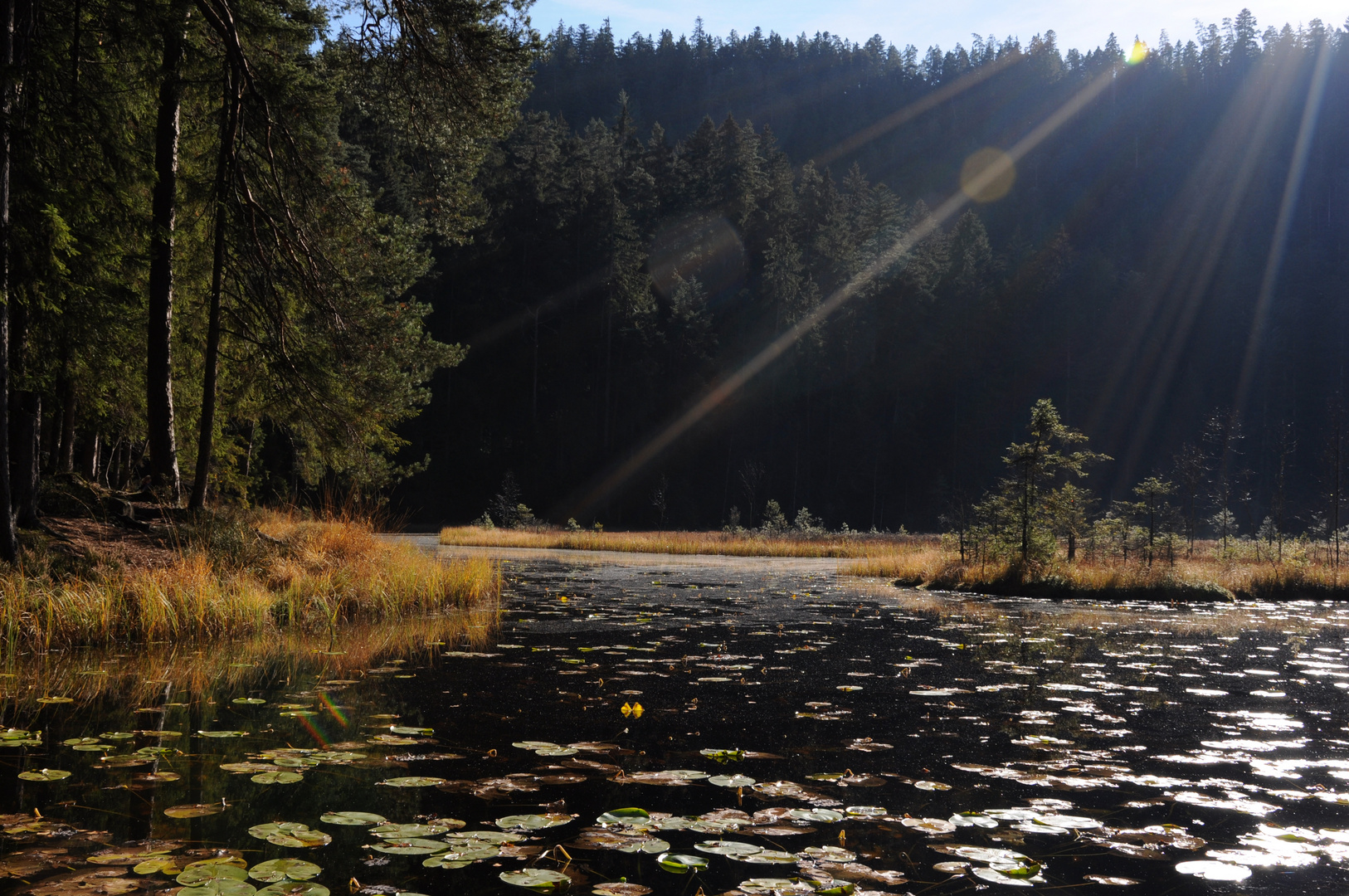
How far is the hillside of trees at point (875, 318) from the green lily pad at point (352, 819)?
3652 centimetres

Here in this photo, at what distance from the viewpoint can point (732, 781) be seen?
11.4ft

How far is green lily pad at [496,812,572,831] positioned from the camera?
288 centimetres

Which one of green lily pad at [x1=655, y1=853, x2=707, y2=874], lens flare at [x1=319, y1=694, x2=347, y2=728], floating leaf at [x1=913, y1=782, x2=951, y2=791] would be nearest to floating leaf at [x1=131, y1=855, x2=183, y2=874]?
green lily pad at [x1=655, y1=853, x2=707, y2=874]

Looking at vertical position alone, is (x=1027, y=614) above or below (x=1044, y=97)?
below

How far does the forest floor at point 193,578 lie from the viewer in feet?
21.9

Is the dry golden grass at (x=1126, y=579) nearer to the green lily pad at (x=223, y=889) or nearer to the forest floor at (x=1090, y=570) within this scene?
the forest floor at (x=1090, y=570)

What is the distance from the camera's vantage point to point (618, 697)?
16.9ft

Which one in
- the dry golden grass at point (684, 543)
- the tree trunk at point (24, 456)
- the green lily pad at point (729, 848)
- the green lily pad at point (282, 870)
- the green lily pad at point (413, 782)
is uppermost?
the tree trunk at point (24, 456)

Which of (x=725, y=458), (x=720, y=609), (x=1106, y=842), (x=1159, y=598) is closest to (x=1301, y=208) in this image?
(x=725, y=458)

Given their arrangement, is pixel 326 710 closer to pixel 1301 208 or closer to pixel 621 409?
pixel 621 409

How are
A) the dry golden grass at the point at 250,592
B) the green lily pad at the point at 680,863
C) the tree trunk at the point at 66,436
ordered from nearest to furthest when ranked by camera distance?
1. the green lily pad at the point at 680,863
2. the dry golden grass at the point at 250,592
3. the tree trunk at the point at 66,436

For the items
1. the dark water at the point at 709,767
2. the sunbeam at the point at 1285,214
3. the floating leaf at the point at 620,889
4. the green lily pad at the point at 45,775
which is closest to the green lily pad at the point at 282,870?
the dark water at the point at 709,767

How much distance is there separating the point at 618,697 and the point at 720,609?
204 inches

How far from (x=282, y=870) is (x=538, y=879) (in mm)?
735
